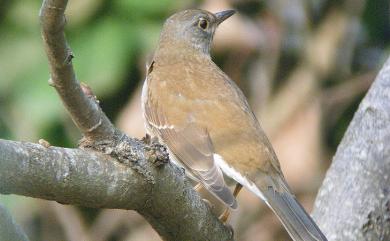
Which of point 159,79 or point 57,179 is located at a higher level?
point 57,179

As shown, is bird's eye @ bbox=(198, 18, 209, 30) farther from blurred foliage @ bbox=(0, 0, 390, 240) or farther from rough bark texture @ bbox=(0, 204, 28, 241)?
rough bark texture @ bbox=(0, 204, 28, 241)

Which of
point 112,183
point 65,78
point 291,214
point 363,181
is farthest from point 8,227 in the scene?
point 363,181

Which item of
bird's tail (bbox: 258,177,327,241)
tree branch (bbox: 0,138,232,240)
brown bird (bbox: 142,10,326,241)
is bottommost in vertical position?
bird's tail (bbox: 258,177,327,241)

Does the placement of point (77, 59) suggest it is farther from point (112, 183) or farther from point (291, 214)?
point (112, 183)

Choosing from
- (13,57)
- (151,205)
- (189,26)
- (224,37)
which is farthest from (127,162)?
(224,37)

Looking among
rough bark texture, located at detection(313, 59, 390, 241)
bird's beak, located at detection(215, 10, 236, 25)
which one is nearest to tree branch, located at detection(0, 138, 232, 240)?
rough bark texture, located at detection(313, 59, 390, 241)

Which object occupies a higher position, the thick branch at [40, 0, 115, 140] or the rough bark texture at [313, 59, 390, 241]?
the thick branch at [40, 0, 115, 140]

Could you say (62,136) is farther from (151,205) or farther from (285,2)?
(151,205)
